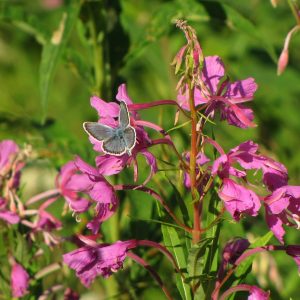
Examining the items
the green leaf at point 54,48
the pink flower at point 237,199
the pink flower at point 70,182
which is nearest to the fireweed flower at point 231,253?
the pink flower at point 237,199

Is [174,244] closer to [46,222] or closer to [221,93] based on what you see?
[221,93]

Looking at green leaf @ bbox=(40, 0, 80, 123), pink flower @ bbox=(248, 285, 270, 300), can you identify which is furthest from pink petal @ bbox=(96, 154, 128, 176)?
green leaf @ bbox=(40, 0, 80, 123)

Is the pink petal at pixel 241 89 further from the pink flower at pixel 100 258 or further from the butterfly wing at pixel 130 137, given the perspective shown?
the pink flower at pixel 100 258

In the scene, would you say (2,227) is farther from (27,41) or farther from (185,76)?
(27,41)

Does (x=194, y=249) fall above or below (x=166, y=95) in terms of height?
above

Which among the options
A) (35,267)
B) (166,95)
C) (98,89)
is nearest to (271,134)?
(166,95)
